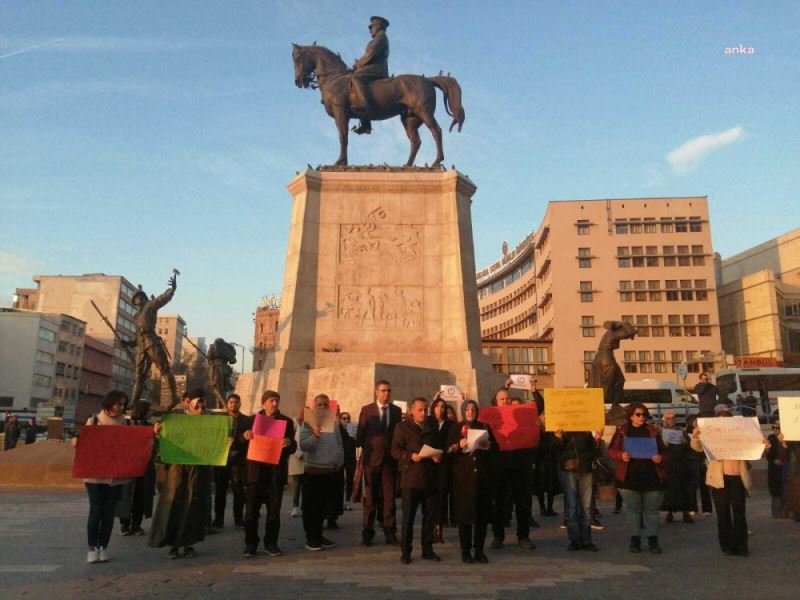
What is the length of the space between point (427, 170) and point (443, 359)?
567 centimetres

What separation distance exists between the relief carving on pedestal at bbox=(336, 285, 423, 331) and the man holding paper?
10.6m

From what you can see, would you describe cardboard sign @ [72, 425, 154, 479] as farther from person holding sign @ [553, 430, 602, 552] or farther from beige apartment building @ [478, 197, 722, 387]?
beige apartment building @ [478, 197, 722, 387]

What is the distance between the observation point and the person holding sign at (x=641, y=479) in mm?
7691

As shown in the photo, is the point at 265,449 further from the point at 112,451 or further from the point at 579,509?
the point at 579,509

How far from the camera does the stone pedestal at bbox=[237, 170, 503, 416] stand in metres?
17.5

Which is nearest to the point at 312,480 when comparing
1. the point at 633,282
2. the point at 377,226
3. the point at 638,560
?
the point at 638,560

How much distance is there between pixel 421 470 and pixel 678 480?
4.90 meters

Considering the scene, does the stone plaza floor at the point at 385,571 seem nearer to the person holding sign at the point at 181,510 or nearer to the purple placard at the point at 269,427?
the person holding sign at the point at 181,510

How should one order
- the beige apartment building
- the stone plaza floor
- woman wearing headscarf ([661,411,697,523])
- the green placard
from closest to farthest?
the stone plaza floor, the green placard, woman wearing headscarf ([661,411,697,523]), the beige apartment building

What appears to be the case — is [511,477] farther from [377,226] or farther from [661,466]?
[377,226]

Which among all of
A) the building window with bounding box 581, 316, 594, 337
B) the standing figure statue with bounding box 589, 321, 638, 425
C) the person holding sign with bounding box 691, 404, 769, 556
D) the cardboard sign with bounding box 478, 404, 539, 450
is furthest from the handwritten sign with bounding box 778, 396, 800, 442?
the building window with bounding box 581, 316, 594, 337

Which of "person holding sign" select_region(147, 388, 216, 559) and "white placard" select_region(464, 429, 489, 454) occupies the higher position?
"white placard" select_region(464, 429, 489, 454)

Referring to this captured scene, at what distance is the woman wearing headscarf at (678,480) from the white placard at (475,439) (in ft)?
13.3

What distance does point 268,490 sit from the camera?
755 cm
